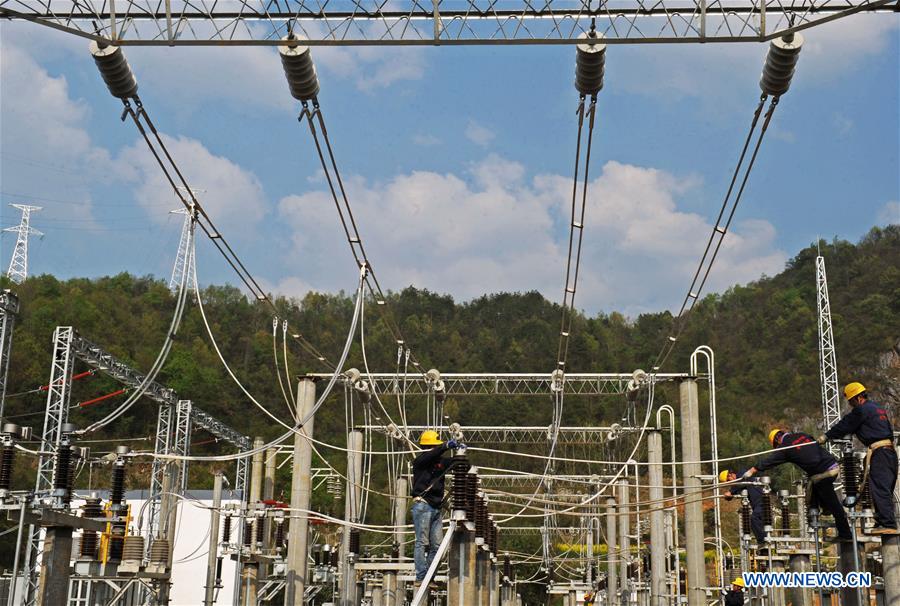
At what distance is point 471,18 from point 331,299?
72942 millimetres

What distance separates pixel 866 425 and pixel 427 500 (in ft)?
13.7

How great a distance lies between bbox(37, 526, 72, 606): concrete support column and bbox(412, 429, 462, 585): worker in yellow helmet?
331 centimetres

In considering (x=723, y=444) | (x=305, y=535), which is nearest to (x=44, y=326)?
(x=723, y=444)

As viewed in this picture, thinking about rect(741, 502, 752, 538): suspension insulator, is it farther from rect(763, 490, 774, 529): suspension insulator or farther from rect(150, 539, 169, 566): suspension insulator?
rect(150, 539, 169, 566): suspension insulator

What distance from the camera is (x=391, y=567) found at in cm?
1683

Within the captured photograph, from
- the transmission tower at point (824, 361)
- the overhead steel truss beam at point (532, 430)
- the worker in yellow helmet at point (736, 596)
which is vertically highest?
the transmission tower at point (824, 361)

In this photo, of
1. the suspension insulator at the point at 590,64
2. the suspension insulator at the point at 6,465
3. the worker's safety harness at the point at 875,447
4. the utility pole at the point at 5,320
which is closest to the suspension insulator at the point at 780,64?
the suspension insulator at the point at 590,64

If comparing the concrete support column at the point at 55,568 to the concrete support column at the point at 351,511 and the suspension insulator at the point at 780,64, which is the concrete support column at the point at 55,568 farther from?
the suspension insulator at the point at 780,64

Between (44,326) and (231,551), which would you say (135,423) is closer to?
(44,326)

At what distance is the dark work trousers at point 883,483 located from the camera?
8453mm

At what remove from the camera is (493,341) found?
7325cm

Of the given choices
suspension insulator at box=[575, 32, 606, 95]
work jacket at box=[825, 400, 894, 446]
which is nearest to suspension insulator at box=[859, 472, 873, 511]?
work jacket at box=[825, 400, 894, 446]

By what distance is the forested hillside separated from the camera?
190 ft

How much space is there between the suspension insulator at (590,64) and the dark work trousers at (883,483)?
12.9 ft
